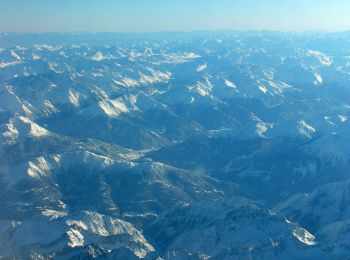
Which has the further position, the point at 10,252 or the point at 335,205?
the point at 335,205

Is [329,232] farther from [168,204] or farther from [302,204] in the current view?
[168,204]

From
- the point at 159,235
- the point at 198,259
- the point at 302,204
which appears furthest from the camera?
the point at 302,204

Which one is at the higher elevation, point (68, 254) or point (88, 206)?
point (68, 254)

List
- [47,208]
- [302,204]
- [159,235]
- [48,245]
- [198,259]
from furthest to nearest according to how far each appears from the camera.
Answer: [47,208], [302,204], [159,235], [48,245], [198,259]

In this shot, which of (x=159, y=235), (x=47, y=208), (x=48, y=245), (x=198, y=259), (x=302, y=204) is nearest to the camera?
(x=198, y=259)

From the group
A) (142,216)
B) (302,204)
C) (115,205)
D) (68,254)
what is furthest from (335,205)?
(68,254)

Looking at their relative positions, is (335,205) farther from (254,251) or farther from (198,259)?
(198,259)

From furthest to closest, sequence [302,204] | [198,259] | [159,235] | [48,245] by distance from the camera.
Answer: [302,204] → [159,235] → [48,245] → [198,259]

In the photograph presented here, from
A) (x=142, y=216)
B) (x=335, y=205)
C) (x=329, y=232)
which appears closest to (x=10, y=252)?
(x=142, y=216)

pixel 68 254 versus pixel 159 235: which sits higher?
pixel 68 254
